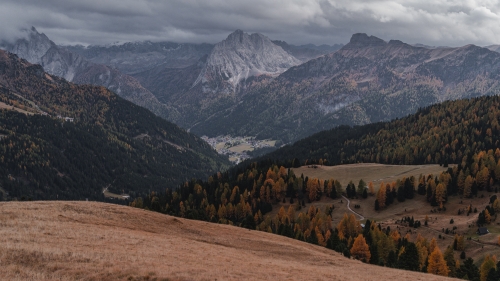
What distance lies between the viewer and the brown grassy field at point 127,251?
37406 mm

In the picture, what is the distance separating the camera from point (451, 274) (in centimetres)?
9525

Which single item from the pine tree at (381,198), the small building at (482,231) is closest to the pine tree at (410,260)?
the small building at (482,231)

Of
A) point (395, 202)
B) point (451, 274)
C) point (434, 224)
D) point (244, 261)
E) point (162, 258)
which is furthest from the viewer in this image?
point (395, 202)

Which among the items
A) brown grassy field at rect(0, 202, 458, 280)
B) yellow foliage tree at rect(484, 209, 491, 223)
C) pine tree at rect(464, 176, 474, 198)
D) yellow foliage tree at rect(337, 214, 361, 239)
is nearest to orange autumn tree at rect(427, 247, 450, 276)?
brown grassy field at rect(0, 202, 458, 280)

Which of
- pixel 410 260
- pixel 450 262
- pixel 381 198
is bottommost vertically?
pixel 450 262

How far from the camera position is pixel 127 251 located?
158ft

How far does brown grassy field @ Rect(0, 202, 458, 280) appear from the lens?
37.4 metres

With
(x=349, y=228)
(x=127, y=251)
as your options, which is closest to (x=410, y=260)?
(x=349, y=228)

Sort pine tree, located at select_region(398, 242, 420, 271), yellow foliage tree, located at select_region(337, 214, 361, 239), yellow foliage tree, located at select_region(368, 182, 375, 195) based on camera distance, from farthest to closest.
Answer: yellow foliage tree, located at select_region(368, 182, 375, 195) < yellow foliage tree, located at select_region(337, 214, 361, 239) < pine tree, located at select_region(398, 242, 420, 271)

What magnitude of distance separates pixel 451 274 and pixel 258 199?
103 m

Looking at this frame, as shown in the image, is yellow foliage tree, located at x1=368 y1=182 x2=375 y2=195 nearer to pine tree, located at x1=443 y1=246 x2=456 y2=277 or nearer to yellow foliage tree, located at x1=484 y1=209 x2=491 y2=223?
yellow foliage tree, located at x1=484 y1=209 x2=491 y2=223

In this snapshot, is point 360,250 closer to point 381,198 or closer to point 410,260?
point 410,260

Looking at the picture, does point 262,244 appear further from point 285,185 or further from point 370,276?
point 285,185

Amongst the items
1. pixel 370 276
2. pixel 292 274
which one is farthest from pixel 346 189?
pixel 292 274
